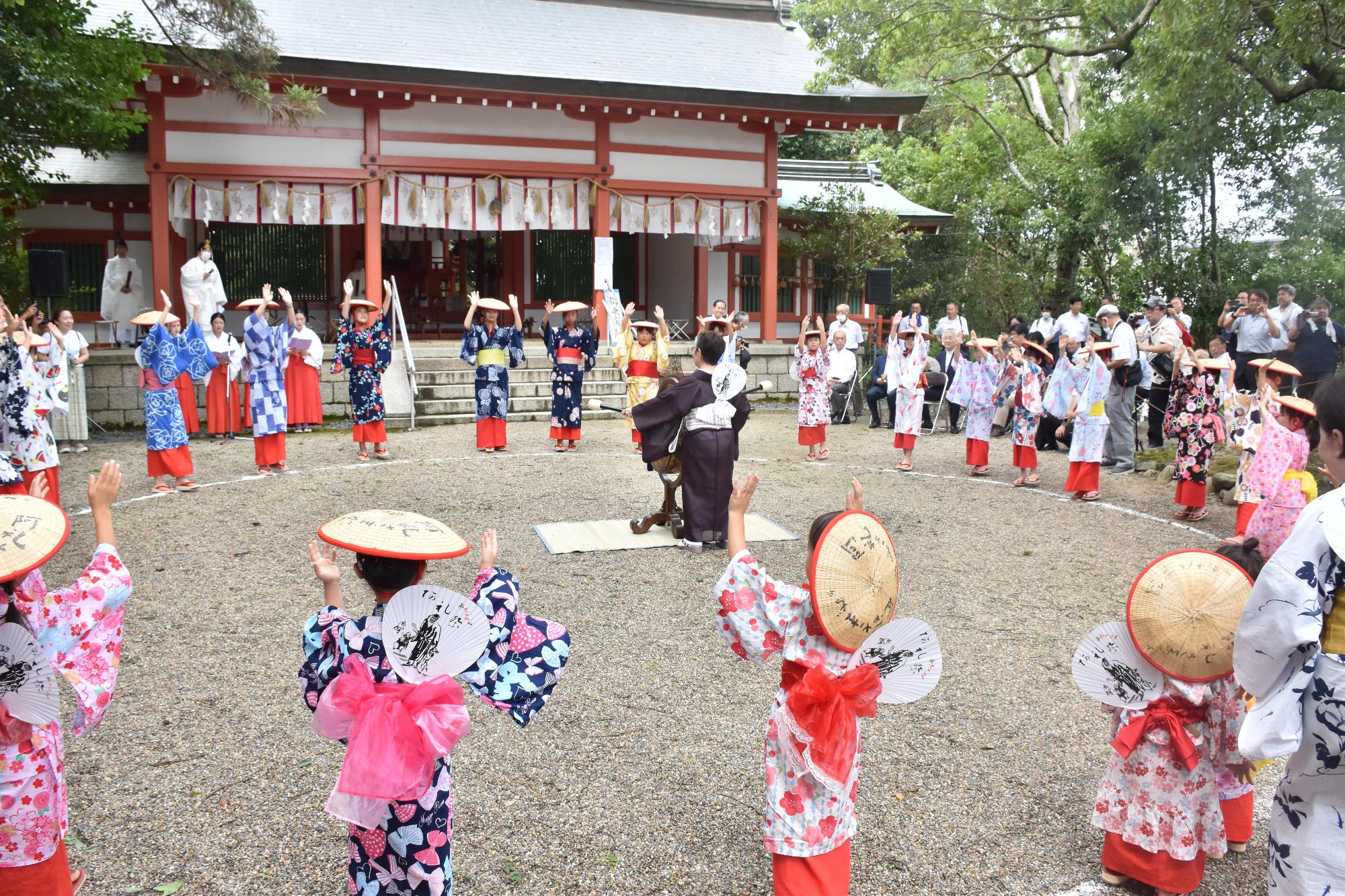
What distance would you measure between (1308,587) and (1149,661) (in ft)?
3.32

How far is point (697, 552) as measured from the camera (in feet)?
24.3

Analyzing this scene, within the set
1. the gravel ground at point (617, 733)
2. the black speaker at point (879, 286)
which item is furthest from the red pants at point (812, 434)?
the black speaker at point (879, 286)

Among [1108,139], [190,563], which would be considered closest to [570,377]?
[190,563]

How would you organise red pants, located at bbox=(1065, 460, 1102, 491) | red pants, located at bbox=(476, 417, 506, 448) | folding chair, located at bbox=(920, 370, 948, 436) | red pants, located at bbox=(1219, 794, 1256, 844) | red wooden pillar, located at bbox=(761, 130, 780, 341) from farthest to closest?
red wooden pillar, located at bbox=(761, 130, 780, 341), folding chair, located at bbox=(920, 370, 948, 436), red pants, located at bbox=(476, 417, 506, 448), red pants, located at bbox=(1065, 460, 1102, 491), red pants, located at bbox=(1219, 794, 1256, 844)

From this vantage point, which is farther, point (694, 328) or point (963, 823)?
point (694, 328)

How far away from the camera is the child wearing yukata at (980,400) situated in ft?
35.6

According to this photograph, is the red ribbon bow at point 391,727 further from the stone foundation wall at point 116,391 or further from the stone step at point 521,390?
the stone step at point 521,390

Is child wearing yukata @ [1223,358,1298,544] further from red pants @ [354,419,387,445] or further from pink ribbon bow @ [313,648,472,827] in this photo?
red pants @ [354,419,387,445]

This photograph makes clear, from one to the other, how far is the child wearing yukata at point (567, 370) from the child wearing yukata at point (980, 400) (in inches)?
178

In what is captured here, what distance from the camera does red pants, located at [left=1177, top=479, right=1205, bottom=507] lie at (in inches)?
346

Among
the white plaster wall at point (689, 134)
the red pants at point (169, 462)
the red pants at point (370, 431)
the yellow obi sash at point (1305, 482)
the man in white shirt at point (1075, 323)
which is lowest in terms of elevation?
the red pants at point (169, 462)

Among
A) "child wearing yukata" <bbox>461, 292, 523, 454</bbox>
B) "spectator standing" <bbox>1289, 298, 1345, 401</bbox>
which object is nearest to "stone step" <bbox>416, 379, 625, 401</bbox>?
"child wearing yukata" <bbox>461, 292, 523, 454</bbox>

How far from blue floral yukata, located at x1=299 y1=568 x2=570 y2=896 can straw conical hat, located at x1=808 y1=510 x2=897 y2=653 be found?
2.44ft

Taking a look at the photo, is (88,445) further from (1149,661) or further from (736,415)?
(1149,661)
